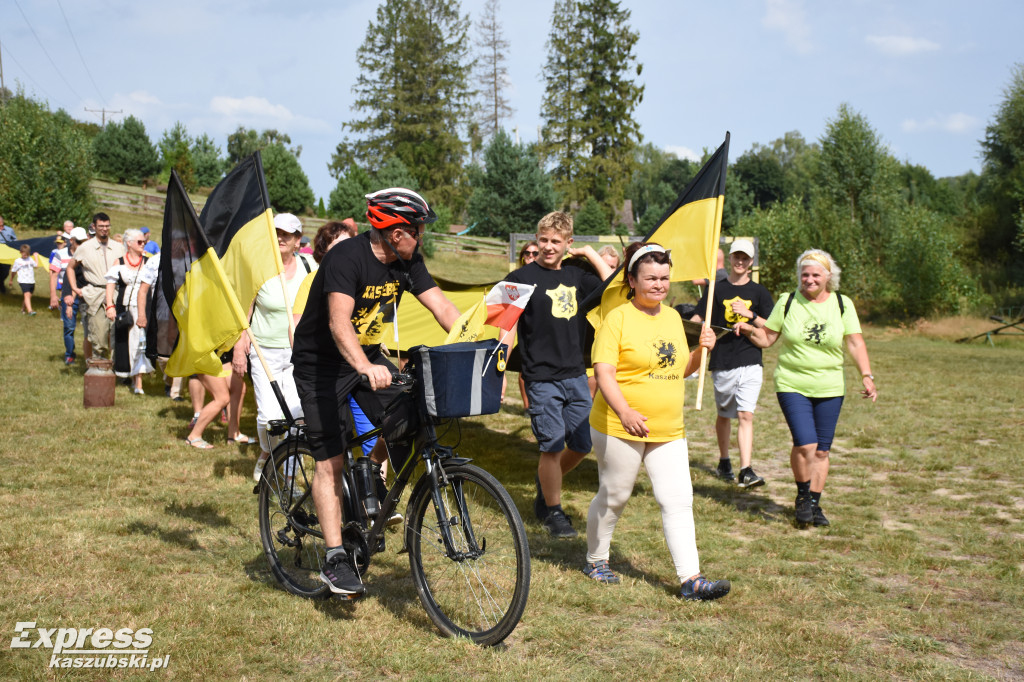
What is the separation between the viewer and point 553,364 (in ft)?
20.7

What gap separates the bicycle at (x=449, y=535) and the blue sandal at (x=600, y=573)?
120 cm

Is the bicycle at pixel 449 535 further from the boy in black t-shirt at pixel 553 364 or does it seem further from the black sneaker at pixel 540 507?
the black sneaker at pixel 540 507

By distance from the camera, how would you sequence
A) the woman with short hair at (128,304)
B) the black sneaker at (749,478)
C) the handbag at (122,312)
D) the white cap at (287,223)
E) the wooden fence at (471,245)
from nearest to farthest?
the white cap at (287,223)
the black sneaker at (749,478)
the woman with short hair at (128,304)
the handbag at (122,312)
the wooden fence at (471,245)

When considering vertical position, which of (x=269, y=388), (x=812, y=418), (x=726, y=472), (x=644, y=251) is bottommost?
(x=726, y=472)

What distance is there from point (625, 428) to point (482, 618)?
4.31 ft

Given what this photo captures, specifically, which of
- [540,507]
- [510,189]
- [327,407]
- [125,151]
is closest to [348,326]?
[327,407]

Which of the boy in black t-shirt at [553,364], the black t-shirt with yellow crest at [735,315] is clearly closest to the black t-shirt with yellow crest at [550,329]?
the boy in black t-shirt at [553,364]

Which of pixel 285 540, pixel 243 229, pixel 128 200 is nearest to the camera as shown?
pixel 285 540

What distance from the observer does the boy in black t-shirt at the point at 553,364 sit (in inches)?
245

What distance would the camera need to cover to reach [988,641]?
14.2 ft

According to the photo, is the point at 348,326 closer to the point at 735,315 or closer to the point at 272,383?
the point at 272,383

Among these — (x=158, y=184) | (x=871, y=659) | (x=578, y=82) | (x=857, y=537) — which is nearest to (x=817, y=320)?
(x=857, y=537)

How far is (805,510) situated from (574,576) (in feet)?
7.46

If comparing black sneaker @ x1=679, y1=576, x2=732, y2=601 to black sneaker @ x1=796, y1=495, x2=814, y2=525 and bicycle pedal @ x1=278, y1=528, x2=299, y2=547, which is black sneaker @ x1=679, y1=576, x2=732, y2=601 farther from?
bicycle pedal @ x1=278, y1=528, x2=299, y2=547
